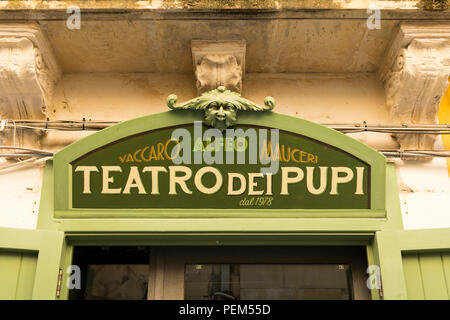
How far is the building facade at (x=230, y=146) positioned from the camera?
250cm

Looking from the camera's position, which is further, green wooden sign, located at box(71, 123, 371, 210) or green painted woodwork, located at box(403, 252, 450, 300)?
green wooden sign, located at box(71, 123, 371, 210)

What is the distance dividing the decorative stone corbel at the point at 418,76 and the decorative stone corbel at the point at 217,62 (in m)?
0.89

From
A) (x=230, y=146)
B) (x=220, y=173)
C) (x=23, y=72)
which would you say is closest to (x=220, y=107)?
(x=230, y=146)

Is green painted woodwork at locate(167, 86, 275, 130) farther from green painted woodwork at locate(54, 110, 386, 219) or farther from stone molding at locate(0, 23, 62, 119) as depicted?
stone molding at locate(0, 23, 62, 119)

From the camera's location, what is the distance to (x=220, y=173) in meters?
2.54

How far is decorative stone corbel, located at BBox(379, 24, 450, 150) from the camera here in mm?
2730

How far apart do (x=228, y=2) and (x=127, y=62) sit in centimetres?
77

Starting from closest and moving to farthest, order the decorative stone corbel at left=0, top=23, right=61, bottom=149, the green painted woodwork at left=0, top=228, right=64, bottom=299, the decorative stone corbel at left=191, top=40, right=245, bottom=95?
the green painted woodwork at left=0, top=228, right=64, bottom=299 < the decorative stone corbel at left=0, top=23, right=61, bottom=149 < the decorative stone corbel at left=191, top=40, right=245, bottom=95

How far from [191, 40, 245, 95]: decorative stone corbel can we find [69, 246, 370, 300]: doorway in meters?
0.99

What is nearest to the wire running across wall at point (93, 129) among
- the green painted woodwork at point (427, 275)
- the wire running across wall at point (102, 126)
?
the wire running across wall at point (102, 126)

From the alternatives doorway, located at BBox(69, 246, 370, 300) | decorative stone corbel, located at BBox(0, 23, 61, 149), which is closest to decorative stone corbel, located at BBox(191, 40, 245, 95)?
decorative stone corbel, located at BBox(0, 23, 61, 149)

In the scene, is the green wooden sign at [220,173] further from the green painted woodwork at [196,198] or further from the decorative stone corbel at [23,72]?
the decorative stone corbel at [23,72]

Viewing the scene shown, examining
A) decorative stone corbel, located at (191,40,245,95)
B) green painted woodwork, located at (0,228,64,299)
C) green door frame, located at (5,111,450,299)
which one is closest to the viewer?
green painted woodwork, located at (0,228,64,299)
